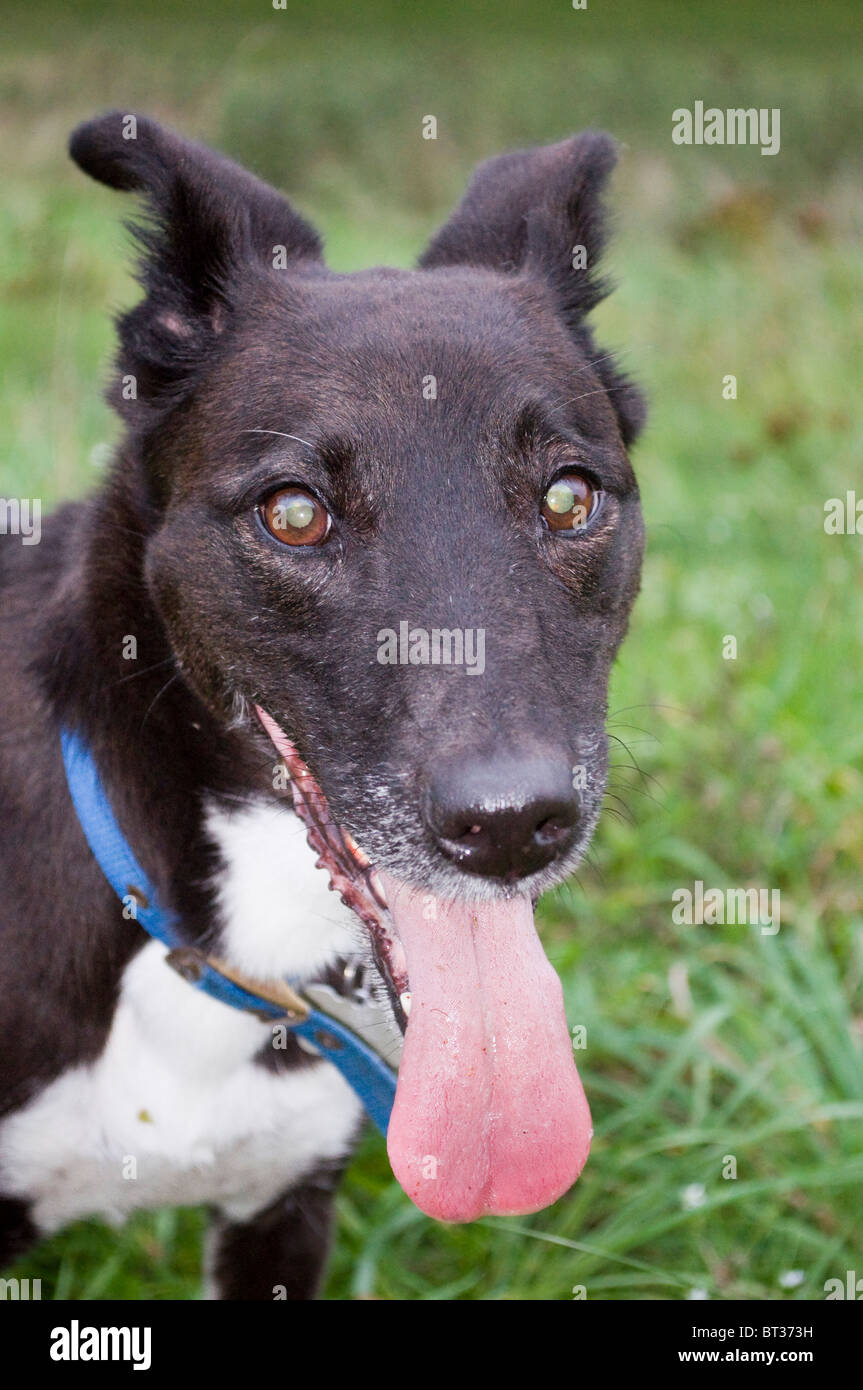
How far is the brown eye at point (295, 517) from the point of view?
212 cm

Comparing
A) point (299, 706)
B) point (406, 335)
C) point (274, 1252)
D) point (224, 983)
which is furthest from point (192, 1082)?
point (406, 335)

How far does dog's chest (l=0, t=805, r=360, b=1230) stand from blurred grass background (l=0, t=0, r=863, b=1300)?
0.61m

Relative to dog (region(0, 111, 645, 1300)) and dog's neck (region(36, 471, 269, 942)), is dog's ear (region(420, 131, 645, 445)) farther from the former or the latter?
dog's neck (region(36, 471, 269, 942))

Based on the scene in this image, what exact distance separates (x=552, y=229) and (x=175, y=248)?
78cm

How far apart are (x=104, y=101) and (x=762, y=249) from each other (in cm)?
422

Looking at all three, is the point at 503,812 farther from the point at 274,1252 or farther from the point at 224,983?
the point at 274,1252

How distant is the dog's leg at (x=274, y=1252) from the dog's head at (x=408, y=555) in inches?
32.1

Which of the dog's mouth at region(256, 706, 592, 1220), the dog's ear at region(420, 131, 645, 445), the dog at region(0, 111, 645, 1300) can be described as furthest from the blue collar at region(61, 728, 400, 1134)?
the dog's ear at region(420, 131, 645, 445)

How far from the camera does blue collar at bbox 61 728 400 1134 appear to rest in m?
2.29

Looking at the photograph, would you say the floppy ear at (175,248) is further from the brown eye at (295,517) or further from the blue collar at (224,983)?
the blue collar at (224,983)

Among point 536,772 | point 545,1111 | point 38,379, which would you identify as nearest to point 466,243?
point 536,772

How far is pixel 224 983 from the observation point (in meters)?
2.32

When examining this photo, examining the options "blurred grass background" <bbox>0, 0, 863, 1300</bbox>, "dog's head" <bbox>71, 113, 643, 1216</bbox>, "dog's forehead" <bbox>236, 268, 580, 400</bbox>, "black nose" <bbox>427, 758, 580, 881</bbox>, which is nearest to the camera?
"black nose" <bbox>427, 758, 580, 881</bbox>
